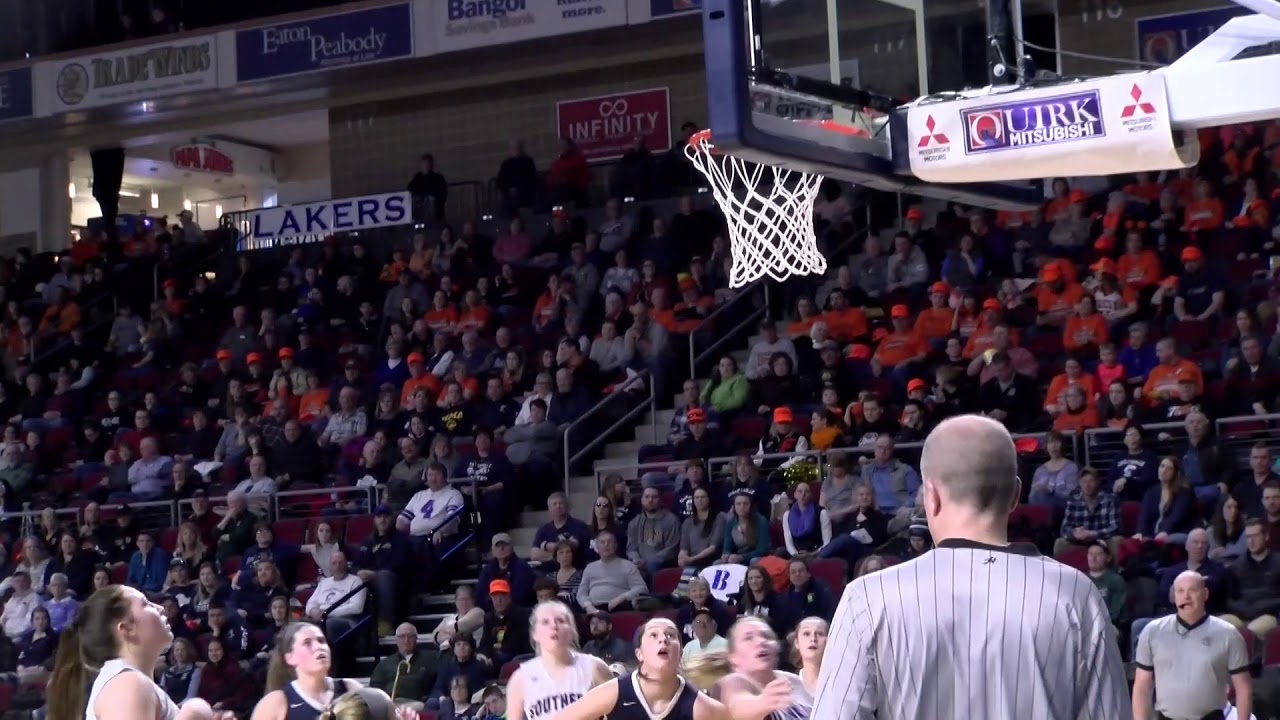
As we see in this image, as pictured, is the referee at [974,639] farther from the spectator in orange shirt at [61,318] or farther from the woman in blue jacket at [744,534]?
the spectator in orange shirt at [61,318]

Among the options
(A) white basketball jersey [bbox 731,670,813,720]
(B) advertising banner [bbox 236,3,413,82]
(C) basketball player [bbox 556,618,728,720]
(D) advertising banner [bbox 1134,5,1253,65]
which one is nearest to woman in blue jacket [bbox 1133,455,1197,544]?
(A) white basketball jersey [bbox 731,670,813,720]

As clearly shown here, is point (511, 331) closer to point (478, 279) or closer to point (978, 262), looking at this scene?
point (478, 279)

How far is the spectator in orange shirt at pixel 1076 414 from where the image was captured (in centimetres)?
1141

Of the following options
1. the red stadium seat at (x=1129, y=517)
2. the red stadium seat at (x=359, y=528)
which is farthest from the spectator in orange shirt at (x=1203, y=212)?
the red stadium seat at (x=359, y=528)

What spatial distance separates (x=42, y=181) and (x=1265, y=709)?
59.3 ft

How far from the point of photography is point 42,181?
72.9 feet

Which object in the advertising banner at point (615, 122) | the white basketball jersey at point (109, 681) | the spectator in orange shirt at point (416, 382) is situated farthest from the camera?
the advertising banner at point (615, 122)

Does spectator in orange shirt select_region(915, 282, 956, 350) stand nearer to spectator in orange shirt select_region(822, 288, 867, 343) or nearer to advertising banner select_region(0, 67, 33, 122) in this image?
spectator in orange shirt select_region(822, 288, 867, 343)

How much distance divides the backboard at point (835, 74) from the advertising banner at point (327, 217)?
12625mm

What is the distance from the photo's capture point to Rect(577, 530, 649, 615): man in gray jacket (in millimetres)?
11672

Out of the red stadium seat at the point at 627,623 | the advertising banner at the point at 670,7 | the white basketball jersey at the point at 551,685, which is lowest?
the red stadium seat at the point at 627,623

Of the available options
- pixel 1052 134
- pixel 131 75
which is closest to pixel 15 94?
pixel 131 75

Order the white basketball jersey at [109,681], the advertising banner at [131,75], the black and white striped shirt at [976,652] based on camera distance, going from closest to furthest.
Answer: the black and white striped shirt at [976,652] → the white basketball jersey at [109,681] → the advertising banner at [131,75]

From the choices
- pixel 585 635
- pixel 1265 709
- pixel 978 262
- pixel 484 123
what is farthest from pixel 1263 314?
pixel 484 123
